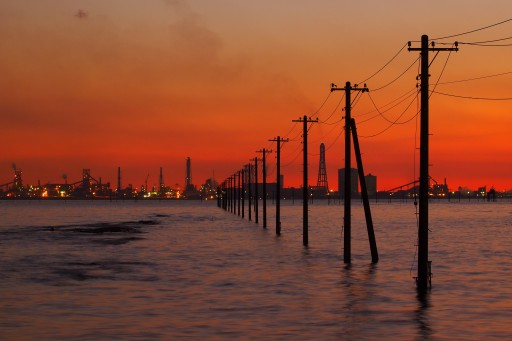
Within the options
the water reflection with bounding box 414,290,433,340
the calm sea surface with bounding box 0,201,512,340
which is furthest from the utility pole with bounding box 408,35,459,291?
the calm sea surface with bounding box 0,201,512,340

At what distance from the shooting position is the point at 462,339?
20156 millimetres

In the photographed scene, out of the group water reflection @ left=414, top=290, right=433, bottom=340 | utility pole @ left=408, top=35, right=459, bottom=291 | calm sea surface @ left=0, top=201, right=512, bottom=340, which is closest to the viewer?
water reflection @ left=414, top=290, right=433, bottom=340

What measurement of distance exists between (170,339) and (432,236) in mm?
63606

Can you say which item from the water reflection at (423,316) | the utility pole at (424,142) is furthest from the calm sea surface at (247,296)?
the utility pole at (424,142)

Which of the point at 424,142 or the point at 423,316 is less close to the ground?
the point at 424,142

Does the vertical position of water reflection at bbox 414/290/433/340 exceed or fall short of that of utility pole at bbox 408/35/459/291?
it falls short

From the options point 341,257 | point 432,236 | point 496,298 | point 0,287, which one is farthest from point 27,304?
point 432,236

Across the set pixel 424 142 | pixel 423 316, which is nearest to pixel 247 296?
pixel 423 316

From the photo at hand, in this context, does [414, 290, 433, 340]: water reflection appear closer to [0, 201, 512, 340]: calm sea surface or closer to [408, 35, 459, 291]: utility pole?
[0, 201, 512, 340]: calm sea surface

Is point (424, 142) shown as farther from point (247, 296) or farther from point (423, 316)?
point (247, 296)

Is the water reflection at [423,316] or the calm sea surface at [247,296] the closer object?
the water reflection at [423,316]

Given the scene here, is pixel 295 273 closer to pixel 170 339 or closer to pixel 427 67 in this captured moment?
pixel 427 67

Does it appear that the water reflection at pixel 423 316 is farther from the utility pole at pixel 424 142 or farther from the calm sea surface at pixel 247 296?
the utility pole at pixel 424 142

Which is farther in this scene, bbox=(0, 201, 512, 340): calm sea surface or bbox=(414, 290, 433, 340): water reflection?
bbox=(0, 201, 512, 340): calm sea surface
